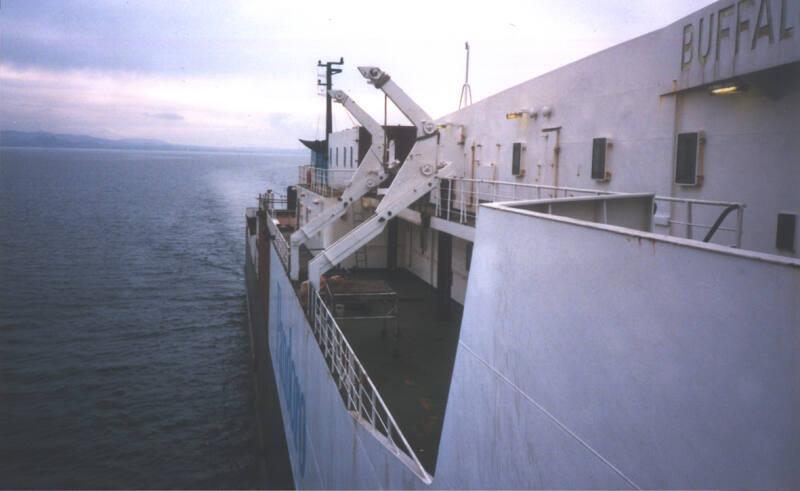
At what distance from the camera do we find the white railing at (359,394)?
21.1ft

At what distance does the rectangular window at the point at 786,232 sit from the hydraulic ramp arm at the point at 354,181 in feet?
37.2

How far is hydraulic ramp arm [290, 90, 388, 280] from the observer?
16078 millimetres

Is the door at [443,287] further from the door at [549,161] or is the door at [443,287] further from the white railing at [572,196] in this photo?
the door at [549,161]

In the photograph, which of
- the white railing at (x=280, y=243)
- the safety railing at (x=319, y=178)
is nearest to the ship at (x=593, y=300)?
the white railing at (x=280, y=243)

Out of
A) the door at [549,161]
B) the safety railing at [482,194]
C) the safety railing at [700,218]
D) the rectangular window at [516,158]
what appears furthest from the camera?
the rectangular window at [516,158]

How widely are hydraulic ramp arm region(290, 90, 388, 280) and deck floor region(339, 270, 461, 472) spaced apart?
2.67 m

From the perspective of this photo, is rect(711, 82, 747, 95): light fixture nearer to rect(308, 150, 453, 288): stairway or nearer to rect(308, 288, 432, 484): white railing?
rect(308, 288, 432, 484): white railing

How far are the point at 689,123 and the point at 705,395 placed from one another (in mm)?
6806

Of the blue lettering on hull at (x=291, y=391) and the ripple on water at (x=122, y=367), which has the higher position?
the blue lettering on hull at (x=291, y=391)

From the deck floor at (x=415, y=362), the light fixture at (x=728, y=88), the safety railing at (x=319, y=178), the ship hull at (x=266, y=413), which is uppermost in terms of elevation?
the light fixture at (x=728, y=88)

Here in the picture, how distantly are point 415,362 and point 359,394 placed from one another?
400cm

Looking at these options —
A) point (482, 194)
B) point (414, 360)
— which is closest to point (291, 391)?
point (414, 360)

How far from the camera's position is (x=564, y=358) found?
136 inches

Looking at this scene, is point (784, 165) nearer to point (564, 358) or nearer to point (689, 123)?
point (689, 123)
